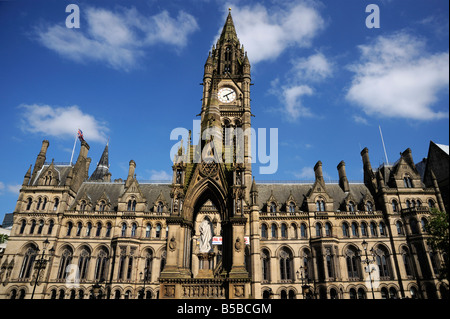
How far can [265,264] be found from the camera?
1432 inches

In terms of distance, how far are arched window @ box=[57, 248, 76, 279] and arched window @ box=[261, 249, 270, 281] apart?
2614 cm

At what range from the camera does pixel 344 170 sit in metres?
43.9

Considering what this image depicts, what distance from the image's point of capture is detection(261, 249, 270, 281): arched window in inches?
1403

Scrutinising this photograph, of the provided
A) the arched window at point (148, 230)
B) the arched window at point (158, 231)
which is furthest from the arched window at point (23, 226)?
the arched window at point (158, 231)

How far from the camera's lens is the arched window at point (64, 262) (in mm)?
34516

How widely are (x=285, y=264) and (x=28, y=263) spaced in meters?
34.3

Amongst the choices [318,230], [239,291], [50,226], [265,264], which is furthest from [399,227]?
[50,226]

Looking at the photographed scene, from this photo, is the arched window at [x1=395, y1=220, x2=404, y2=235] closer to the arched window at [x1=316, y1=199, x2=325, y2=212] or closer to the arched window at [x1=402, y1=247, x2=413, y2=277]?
the arched window at [x1=402, y1=247, x2=413, y2=277]

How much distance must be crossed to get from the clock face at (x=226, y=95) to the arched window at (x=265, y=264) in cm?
2625

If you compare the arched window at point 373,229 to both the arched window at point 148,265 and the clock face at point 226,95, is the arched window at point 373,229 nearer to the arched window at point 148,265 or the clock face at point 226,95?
the clock face at point 226,95

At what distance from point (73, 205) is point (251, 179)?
27.2 metres

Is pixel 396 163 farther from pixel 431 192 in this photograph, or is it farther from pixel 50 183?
pixel 50 183
